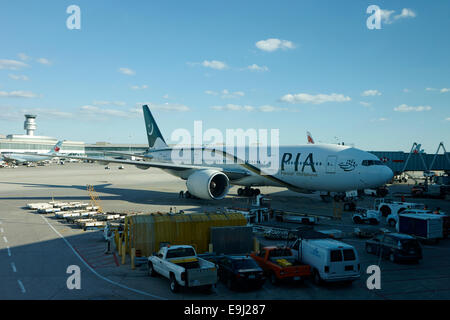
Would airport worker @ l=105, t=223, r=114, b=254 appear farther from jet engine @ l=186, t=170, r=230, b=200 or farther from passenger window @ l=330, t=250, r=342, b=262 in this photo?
jet engine @ l=186, t=170, r=230, b=200

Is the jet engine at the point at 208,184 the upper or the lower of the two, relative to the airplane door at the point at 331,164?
lower

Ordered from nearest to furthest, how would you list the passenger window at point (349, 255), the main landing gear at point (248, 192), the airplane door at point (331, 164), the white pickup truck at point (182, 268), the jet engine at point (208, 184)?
the white pickup truck at point (182, 268) → the passenger window at point (349, 255) → the airplane door at point (331, 164) → the jet engine at point (208, 184) → the main landing gear at point (248, 192)

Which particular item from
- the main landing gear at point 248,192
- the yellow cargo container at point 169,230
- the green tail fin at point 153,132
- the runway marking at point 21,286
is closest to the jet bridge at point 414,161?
the main landing gear at point 248,192

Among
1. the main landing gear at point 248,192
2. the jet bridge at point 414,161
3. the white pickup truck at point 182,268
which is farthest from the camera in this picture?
the jet bridge at point 414,161

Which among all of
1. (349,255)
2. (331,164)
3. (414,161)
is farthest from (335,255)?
(414,161)

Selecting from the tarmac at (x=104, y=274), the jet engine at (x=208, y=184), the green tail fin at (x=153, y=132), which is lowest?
the tarmac at (x=104, y=274)

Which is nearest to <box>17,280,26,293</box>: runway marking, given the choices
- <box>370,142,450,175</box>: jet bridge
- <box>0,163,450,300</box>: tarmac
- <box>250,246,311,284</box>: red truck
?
<box>0,163,450,300</box>: tarmac

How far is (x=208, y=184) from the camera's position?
30734mm

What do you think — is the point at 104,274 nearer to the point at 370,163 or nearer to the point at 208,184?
the point at 208,184

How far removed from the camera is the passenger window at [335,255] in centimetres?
1326

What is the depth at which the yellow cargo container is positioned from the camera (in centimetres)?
1669

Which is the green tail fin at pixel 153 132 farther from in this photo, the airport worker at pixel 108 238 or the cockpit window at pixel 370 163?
the airport worker at pixel 108 238
